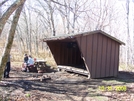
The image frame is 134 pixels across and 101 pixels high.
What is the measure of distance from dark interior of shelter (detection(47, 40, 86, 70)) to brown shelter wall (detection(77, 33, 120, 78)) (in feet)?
8.16

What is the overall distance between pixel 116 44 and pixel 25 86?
5.83 metres

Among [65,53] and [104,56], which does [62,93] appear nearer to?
[104,56]

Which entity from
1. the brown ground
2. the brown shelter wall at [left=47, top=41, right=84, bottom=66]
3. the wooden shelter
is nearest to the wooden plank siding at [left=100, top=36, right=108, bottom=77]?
the wooden shelter

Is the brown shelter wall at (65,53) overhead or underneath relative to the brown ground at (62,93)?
overhead

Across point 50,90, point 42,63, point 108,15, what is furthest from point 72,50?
point 108,15

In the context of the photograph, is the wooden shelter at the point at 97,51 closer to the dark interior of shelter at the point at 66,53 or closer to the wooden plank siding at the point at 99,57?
the wooden plank siding at the point at 99,57

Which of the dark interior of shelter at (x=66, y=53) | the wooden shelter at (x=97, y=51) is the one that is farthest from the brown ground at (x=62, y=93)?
the dark interior of shelter at (x=66, y=53)

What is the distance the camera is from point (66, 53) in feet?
42.6

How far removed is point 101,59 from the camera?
10148 mm

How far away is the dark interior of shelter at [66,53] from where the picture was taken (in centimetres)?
1262

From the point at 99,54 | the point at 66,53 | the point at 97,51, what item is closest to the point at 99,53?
the point at 99,54

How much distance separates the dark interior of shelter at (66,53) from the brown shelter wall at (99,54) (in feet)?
8.16

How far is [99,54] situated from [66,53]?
343 cm

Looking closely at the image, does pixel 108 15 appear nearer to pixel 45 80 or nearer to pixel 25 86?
pixel 45 80
